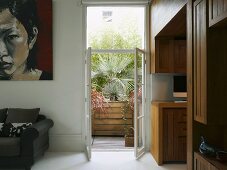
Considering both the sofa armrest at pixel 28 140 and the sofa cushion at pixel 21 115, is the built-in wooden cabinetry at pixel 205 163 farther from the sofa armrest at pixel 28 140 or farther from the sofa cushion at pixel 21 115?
the sofa cushion at pixel 21 115

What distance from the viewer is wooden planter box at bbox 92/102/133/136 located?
303 inches

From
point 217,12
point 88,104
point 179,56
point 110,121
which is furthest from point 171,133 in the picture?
point 110,121

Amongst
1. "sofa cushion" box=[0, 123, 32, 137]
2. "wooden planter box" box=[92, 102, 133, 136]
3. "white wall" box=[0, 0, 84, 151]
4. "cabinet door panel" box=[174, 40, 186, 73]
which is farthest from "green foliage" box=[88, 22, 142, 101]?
"sofa cushion" box=[0, 123, 32, 137]

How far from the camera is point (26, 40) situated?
565cm

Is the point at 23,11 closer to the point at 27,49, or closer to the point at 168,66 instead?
the point at 27,49

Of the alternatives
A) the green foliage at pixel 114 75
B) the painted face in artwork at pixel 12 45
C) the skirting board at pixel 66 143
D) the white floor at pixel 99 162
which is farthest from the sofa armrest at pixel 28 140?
the green foliage at pixel 114 75

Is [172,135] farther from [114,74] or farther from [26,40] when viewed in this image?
[114,74]

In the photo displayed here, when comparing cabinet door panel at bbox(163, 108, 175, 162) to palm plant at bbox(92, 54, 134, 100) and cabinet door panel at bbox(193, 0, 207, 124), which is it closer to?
cabinet door panel at bbox(193, 0, 207, 124)

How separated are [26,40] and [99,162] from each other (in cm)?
271

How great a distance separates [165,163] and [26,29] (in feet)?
11.7

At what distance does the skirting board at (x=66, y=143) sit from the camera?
225 inches

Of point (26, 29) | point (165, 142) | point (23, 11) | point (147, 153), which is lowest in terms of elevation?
point (147, 153)

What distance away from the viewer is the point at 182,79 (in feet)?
18.0

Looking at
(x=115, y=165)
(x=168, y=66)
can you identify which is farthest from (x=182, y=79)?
(x=115, y=165)
